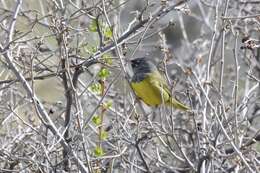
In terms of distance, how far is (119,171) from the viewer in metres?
4.72

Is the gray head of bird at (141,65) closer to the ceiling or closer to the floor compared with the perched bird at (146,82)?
closer to the ceiling

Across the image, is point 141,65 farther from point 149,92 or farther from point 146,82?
point 149,92

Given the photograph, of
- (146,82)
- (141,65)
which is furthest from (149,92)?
(141,65)

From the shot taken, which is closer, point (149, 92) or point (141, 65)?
point (149, 92)

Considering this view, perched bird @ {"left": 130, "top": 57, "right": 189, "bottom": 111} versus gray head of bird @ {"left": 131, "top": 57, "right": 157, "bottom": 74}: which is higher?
gray head of bird @ {"left": 131, "top": 57, "right": 157, "bottom": 74}

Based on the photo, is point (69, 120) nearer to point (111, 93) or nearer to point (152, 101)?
point (111, 93)

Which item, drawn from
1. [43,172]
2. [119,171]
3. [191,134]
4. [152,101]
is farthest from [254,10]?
[43,172]

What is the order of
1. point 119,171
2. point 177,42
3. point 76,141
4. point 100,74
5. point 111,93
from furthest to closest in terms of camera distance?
point 177,42 → point 111,93 → point 119,171 → point 76,141 → point 100,74

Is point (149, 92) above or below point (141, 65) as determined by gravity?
below

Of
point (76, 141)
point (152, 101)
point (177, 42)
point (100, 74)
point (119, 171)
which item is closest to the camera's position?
point (100, 74)

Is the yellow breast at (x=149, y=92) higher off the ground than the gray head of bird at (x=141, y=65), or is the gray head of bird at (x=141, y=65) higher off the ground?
the gray head of bird at (x=141, y=65)

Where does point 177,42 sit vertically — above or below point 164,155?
A: above

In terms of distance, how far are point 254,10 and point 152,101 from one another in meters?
1.34

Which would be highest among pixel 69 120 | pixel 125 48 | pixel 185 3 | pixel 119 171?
pixel 185 3
